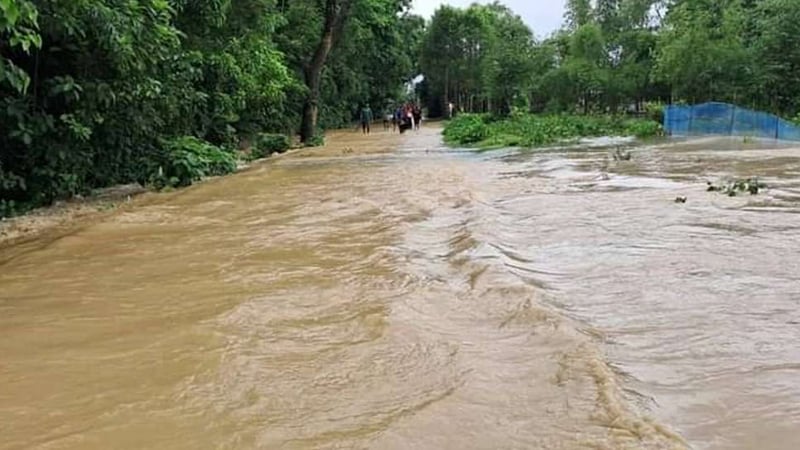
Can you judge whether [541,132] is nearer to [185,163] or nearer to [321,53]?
[321,53]

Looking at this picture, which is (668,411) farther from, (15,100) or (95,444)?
(15,100)

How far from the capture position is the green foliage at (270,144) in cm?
2367

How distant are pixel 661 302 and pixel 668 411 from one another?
1893 millimetres

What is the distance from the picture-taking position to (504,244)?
7438 mm

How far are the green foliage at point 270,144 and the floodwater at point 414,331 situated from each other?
1421 centimetres

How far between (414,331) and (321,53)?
2427 cm

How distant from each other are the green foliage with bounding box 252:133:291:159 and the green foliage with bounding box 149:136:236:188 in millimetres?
6794

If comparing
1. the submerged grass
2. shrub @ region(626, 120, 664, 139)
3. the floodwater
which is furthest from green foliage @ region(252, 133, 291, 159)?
the floodwater

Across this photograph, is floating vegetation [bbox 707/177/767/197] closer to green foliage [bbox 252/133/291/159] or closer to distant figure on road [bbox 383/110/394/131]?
green foliage [bbox 252/133/291/159]

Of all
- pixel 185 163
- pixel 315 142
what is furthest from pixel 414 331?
pixel 315 142

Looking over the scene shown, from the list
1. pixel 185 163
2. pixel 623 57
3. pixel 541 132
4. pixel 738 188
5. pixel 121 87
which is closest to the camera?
pixel 738 188

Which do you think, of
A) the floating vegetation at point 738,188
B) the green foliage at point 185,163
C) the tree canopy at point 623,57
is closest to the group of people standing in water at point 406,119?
the tree canopy at point 623,57

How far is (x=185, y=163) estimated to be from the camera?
Result: 14.4m

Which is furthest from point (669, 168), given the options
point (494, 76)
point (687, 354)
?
point (494, 76)
